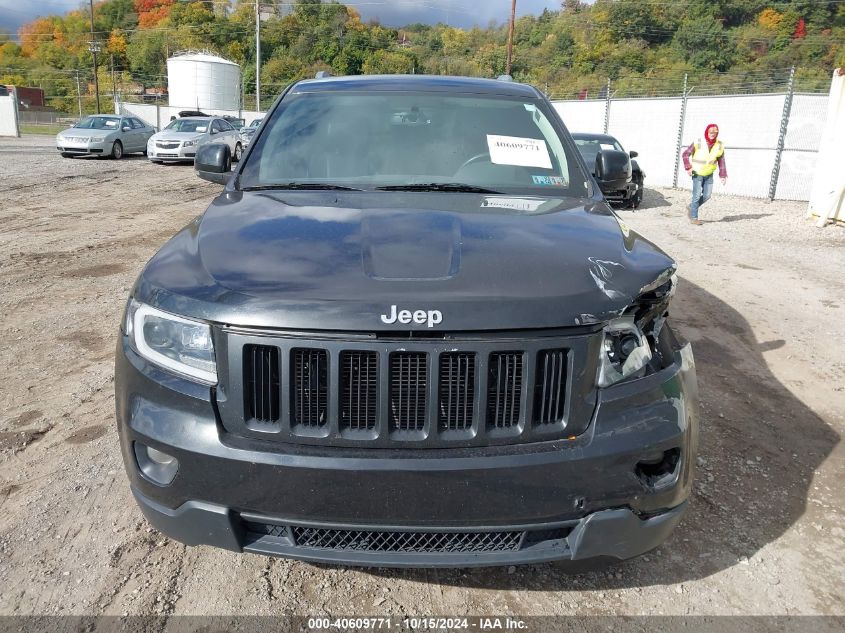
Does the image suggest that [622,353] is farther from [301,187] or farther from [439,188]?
[301,187]

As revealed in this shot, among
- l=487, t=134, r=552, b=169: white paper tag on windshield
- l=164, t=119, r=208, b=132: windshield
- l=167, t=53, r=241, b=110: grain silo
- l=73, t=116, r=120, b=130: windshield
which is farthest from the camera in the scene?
l=167, t=53, r=241, b=110: grain silo

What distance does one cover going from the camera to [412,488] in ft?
6.27

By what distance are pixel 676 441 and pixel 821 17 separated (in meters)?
85.2

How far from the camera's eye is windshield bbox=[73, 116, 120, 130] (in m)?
22.0

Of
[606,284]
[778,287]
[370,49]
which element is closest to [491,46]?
[370,49]

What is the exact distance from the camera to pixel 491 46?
80.7 m

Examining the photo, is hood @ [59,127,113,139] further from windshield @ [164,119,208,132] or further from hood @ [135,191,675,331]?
hood @ [135,191,675,331]

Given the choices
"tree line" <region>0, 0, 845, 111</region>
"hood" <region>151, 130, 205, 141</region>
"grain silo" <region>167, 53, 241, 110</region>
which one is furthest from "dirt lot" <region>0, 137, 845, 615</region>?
"tree line" <region>0, 0, 845, 111</region>

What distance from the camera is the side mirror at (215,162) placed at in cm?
373

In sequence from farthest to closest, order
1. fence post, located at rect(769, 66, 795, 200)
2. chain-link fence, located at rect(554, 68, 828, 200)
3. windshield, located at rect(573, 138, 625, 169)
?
chain-link fence, located at rect(554, 68, 828, 200), fence post, located at rect(769, 66, 795, 200), windshield, located at rect(573, 138, 625, 169)

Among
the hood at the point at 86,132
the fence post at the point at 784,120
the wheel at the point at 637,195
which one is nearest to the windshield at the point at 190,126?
the hood at the point at 86,132

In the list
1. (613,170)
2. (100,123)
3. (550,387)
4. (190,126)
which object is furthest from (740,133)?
(100,123)

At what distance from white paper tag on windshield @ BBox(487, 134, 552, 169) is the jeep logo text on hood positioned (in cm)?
155

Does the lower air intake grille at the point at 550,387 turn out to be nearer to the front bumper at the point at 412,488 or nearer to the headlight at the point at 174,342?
the front bumper at the point at 412,488
